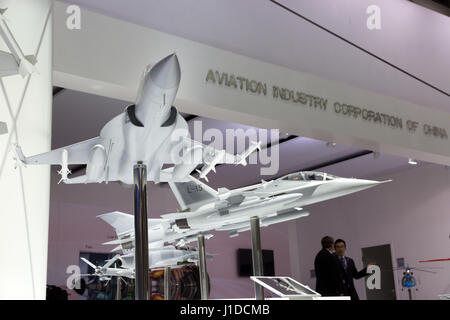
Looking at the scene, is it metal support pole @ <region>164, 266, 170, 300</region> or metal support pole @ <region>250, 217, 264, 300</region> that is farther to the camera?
metal support pole @ <region>164, 266, 170, 300</region>

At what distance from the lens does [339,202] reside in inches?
484

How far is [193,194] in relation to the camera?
14.3 feet

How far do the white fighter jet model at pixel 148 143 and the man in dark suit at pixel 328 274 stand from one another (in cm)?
301

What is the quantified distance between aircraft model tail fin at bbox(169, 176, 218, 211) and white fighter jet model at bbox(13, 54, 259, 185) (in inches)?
63.2

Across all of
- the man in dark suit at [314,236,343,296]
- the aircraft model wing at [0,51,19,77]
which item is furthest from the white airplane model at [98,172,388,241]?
Result: the aircraft model wing at [0,51,19,77]

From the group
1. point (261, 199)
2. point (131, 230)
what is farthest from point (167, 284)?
point (261, 199)

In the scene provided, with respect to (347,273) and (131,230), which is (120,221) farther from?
(347,273)

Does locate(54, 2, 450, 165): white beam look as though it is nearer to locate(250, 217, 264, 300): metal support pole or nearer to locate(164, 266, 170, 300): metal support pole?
locate(250, 217, 264, 300): metal support pole

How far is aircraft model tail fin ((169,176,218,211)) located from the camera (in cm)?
419

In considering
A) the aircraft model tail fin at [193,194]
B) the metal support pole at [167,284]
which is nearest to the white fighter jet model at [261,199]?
the aircraft model tail fin at [193,194]

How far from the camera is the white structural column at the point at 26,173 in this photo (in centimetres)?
295

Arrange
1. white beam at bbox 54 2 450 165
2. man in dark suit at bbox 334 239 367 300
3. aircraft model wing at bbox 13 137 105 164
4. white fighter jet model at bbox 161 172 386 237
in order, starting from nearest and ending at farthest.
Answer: aircraft model wing at bbox 13 137 105 164 → white fighter jet model at bbox 161 172 386 237 → white beam at bbox 54 2 450 165 → man in dark suit at bbox 334 239 367 300

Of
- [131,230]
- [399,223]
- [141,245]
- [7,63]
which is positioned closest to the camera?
[141,245]

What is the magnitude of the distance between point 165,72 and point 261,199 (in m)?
2.00
